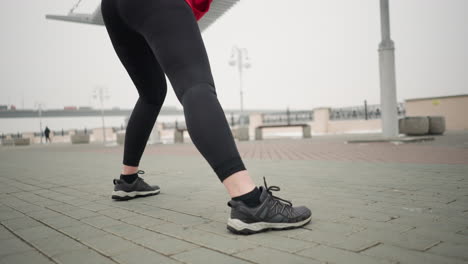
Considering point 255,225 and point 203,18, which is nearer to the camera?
point 255,225

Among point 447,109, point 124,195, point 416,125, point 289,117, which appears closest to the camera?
point 124,195

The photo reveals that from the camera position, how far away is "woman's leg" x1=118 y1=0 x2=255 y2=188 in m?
1.60

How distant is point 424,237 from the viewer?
4.66 feet

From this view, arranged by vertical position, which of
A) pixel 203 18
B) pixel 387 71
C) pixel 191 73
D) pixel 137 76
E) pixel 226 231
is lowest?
pixel 226 231

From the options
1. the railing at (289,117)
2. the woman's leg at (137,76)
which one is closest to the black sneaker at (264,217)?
the woman's leg at (137,76)

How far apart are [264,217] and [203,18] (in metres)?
9.20

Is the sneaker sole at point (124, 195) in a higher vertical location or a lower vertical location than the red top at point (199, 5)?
lower

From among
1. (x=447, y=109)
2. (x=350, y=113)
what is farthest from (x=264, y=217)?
(x=350, y=113)

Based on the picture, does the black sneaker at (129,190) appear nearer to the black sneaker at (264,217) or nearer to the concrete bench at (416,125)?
the black sneaker at (264,217)

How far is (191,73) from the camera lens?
1677 millimetres

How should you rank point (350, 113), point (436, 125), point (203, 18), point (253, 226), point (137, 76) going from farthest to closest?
point (350, 113) < point (436, 125) < point (203, 18) < point (137, 76) < point (253, 226)

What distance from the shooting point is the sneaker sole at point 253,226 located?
1568 millimetres

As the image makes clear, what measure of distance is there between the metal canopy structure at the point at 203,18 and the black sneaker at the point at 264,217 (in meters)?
8.10

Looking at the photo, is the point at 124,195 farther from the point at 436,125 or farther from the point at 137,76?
the point at 436,125
